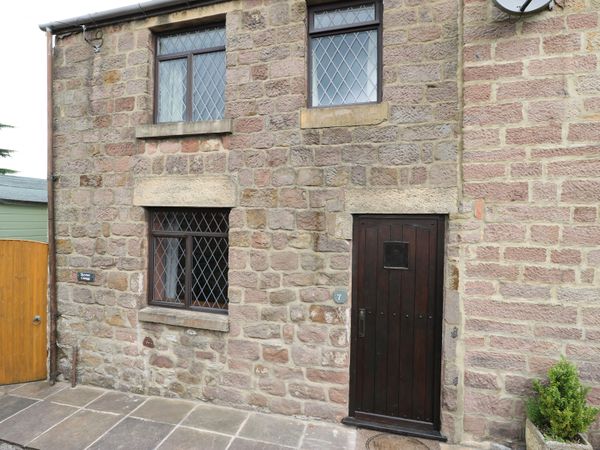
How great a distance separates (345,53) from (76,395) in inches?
203

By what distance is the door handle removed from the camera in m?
3.47

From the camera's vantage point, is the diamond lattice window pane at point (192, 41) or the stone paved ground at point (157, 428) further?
the diamond lattice window pane at point (192, 41)

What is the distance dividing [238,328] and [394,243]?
1.98 meters

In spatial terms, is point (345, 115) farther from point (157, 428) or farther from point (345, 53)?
point (157, 428)

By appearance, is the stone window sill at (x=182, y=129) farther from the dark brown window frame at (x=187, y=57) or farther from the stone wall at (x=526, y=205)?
the stone wall at (x=526, y=205)

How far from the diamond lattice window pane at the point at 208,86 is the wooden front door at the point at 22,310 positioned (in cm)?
288

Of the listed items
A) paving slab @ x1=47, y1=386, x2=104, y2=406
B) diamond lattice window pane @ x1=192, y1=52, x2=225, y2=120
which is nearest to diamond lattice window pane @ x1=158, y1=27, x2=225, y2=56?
diamond lattice window pane @ x1=192, y1=52, x2=225, y2=120

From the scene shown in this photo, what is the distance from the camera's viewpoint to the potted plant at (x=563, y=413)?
2.62 m

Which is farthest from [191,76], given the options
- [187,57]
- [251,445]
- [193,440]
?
[251,445]

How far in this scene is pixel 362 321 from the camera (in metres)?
3.48

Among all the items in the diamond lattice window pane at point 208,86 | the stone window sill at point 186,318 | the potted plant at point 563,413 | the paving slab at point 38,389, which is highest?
the diamond lattice window pane at point 208,86

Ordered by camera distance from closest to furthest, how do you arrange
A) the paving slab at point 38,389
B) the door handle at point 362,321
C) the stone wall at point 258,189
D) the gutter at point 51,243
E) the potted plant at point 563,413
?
the potted plant at point 563,413
the stone wall at point 258,189
the door handle at point 362,321
the paving slab at point 38,389
the gutter at point 51,243

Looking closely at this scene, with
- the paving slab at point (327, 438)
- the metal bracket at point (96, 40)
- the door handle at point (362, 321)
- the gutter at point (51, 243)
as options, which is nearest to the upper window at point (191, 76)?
the metal bracket at point (96, 40)

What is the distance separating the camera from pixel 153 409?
3781 millimetres
